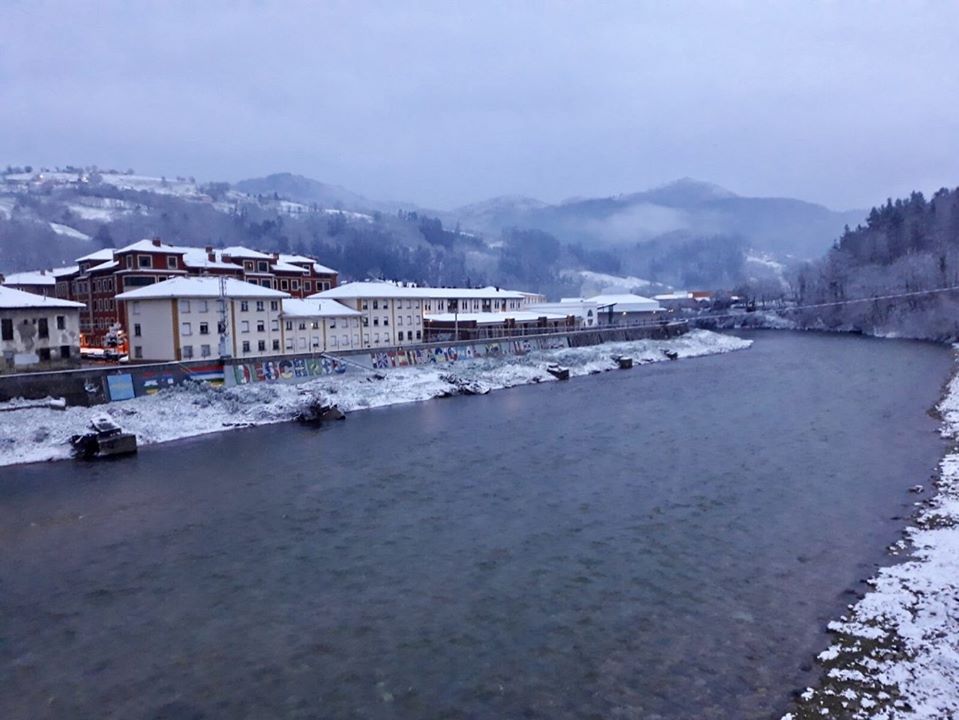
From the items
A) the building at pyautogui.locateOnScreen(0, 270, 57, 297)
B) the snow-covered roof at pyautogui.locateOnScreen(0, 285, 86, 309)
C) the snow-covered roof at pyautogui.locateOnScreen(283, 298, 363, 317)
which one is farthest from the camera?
the building at pyautogui.locateOnScreen(0, 270, 57, 297)

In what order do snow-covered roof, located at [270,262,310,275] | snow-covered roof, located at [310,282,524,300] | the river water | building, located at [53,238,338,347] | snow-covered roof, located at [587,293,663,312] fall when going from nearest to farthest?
1. the river water
2. building, located at [53,238,338,347]
3. snow-covered roof, located at [310,282,524,300]
4. snow-covered roof, located at [270,262,310,275]
5. snow-covered roof, located at [587,293,663,312]

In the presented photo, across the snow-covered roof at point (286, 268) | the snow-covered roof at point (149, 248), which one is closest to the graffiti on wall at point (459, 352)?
the snow-covered roof at point (149, 248)

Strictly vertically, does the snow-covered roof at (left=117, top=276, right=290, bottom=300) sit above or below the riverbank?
above

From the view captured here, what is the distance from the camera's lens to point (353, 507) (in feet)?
66.9

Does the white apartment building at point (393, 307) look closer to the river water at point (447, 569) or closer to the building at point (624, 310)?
the river water at point (447, 569)

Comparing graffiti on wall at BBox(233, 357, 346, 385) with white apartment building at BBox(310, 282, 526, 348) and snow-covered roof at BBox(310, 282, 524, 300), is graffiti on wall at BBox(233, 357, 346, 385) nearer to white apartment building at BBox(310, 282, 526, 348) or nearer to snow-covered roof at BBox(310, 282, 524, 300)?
white apartment building at BBox(310, 282, 526, 348)

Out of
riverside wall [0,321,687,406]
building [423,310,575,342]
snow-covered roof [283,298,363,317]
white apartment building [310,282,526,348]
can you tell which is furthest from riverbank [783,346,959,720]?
building [423,310,575,342]

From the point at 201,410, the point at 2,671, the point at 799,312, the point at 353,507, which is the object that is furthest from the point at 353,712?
the point at 799,312

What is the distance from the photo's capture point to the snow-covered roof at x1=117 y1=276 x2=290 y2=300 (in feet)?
134

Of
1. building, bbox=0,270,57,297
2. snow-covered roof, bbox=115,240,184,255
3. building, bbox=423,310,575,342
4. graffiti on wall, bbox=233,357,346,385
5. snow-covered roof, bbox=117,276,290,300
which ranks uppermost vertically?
snow-covered roof, bbox=115,240,184,255

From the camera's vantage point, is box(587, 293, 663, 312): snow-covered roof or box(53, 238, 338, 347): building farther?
box(587, 293, 663, 312): snow-covered roof

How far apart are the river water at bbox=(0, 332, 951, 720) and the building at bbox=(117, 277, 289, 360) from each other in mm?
13005

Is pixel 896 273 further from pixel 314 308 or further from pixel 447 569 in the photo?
pixel 447 569

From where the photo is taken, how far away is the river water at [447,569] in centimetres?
1090
